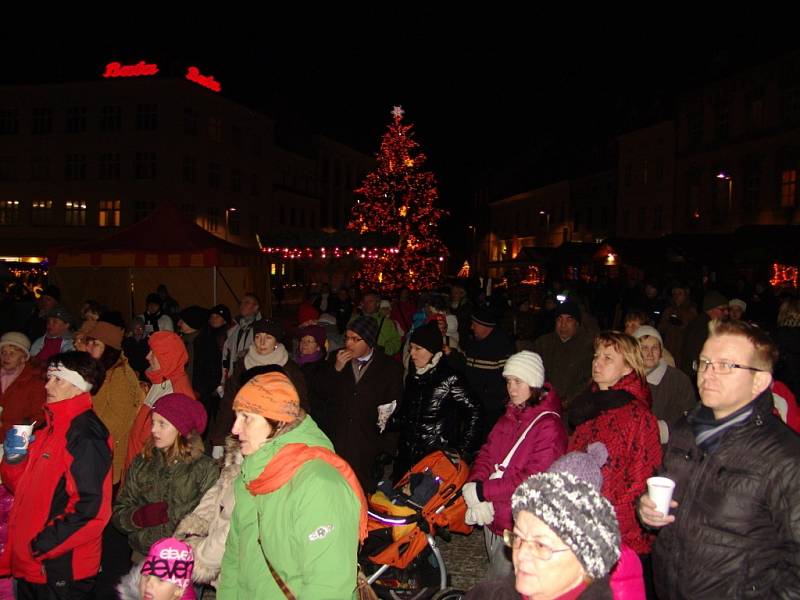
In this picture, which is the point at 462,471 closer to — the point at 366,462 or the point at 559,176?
the point at 366,462

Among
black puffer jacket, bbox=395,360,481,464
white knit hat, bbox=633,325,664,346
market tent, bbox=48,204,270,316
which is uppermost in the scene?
market tent, bbox=48,204,270,316

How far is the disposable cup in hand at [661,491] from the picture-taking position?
114 inches

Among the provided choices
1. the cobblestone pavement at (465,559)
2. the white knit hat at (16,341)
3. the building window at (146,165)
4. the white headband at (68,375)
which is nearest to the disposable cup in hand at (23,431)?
the white headband at (68,375)

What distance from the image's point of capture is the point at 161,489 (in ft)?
13.1

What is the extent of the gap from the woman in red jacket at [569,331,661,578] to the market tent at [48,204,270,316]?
11.1 metres

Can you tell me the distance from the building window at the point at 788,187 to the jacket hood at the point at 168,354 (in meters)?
30.5

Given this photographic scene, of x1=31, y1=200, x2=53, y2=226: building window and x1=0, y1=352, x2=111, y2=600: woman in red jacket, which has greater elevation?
x1=31, y1=200, x2=53, y2=226: building window

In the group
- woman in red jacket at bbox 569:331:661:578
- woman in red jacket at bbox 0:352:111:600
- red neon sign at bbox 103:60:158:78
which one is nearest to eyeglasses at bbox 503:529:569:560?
Answer: woman in red jacket at bbox 569:331:661:578

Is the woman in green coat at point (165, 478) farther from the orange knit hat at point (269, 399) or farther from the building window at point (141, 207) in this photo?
the building window at point (141, 207)

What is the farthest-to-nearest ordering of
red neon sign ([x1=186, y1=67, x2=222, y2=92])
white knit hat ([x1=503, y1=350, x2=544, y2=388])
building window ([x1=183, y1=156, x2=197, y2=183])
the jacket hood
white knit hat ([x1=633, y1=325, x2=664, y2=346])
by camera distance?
building window ([x1=183, y1=156, x2=197, y2=183]) → red neon sign ([x1=186, y1=67, x2=222, y2=92]) → white knit hat ([x1=633, y1=325, x2=664, y2=346]) → the jacket hood → white knit hat ([x1=503, y1=350, x2=544, y2=388])

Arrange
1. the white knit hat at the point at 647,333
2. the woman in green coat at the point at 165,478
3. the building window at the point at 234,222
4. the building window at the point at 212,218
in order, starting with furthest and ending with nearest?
the building window at the point at 234,222
the building window at the point at 212,218
the white knit hat at the point at 647,333
the woman in green coat at the point at 165,478

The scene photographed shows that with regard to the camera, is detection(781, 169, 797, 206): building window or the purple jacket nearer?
the purple jacket

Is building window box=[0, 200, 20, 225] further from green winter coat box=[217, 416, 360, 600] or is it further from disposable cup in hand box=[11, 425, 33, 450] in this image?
green winter coat box=[217, 416, 360, 600]

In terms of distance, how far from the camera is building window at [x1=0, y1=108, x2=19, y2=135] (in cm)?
4709
